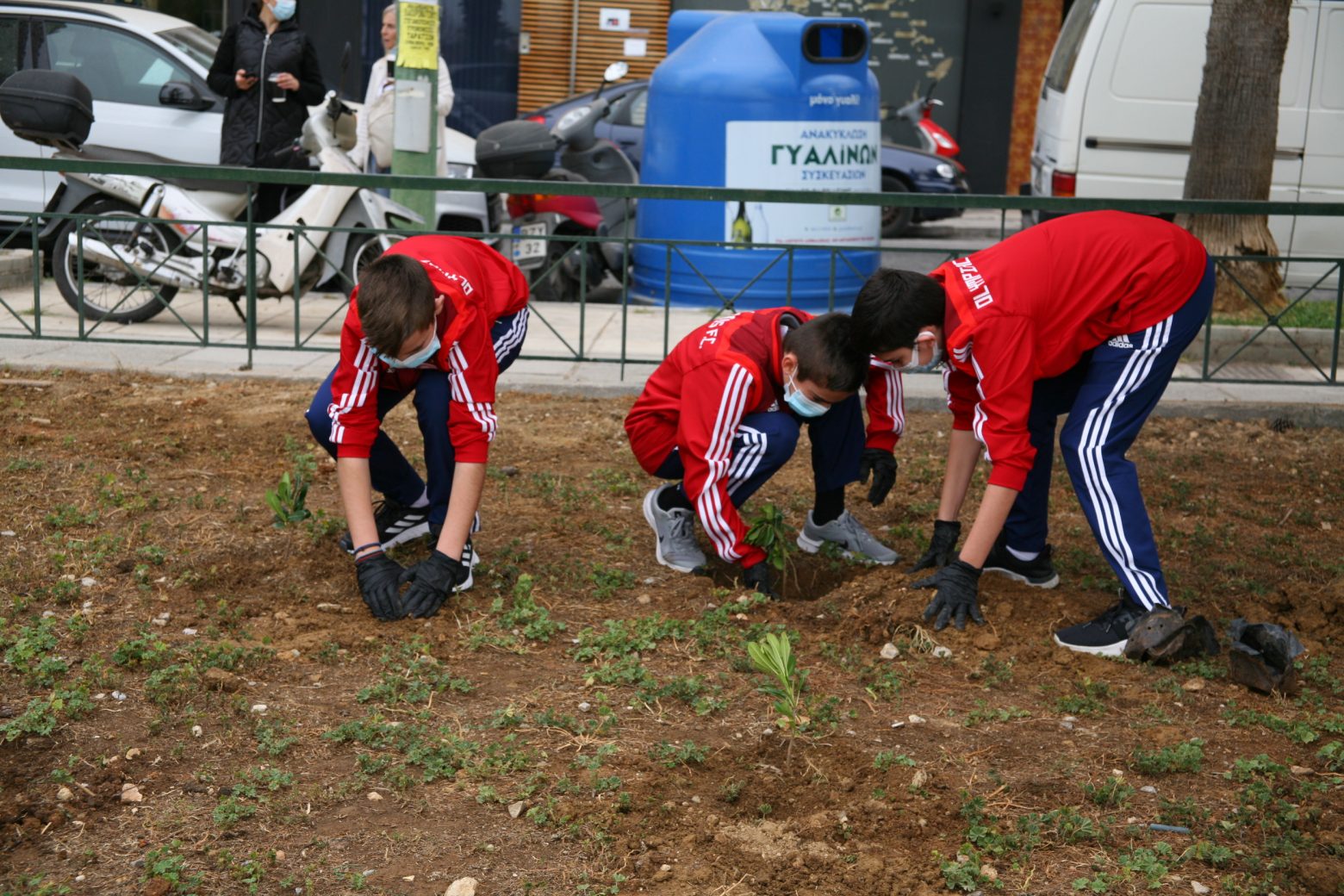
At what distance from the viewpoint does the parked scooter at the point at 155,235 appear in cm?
757

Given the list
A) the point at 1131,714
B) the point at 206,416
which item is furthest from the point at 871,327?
the point at 206,416

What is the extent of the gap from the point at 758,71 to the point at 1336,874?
23.1 feet

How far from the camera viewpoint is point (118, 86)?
950 cm

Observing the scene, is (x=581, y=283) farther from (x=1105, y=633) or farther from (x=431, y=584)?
(x=1105, y=633)

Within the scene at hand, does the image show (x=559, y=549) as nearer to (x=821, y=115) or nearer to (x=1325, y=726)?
(x=1325, y=726)

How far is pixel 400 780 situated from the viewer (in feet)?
10.5

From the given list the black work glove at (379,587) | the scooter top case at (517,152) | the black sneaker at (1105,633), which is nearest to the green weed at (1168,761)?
the black sneaker at (1105,633)

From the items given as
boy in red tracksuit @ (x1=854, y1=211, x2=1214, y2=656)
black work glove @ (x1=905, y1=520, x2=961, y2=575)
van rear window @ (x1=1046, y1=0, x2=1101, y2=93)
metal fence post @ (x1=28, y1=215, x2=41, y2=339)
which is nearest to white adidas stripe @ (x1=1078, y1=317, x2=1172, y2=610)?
boy in red tracksuit @ (x1=854, y1=211, x2=1214, y2=656)

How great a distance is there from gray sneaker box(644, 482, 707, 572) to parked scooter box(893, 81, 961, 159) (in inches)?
446

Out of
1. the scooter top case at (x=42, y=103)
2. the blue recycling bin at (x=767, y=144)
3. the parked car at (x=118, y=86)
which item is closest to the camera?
the scooter top case at (x=42, y=103)

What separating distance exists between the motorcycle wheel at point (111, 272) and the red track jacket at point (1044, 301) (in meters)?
5.23

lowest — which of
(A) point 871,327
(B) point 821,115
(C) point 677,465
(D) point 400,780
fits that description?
(D) point 400,780

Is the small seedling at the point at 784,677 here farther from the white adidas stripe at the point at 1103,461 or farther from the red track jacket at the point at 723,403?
the white adidas stripe at the point at 1103,461

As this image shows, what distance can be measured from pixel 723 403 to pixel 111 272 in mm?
5295
